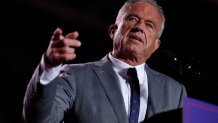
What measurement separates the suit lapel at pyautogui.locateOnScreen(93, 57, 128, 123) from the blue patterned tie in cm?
4

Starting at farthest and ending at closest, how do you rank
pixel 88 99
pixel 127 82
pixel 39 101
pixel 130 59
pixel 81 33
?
pixel 81 33, pixel 130 59, pixel 127 82, pixel 88 99, pixel 39 101

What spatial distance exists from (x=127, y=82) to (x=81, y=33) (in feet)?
2.87

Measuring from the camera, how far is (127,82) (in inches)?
51.1

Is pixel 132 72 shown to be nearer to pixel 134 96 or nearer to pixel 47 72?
pixel 134 96

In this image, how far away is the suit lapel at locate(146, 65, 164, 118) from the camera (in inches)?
49.3

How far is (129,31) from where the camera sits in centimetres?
139

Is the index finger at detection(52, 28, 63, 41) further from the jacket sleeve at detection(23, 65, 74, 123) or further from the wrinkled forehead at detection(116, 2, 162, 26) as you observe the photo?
the wrinkled forehead at detection(116, 2, 162, 26)

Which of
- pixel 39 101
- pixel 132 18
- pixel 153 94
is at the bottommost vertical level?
pixel 153 94

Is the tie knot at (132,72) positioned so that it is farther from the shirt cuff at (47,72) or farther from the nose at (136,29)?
Answer: the shirt cuff at (47,72)

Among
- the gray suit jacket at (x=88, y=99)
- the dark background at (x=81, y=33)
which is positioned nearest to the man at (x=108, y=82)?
the gray suit jacket at (x=88, y=99)

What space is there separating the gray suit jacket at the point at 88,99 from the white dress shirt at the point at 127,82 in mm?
18

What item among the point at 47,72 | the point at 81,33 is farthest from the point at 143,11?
the point at 81,33

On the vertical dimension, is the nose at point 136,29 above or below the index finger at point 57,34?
below

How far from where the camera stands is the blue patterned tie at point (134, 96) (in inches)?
46.9
